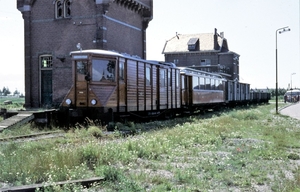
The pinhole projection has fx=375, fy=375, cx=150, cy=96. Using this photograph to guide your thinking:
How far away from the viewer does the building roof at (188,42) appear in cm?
6097

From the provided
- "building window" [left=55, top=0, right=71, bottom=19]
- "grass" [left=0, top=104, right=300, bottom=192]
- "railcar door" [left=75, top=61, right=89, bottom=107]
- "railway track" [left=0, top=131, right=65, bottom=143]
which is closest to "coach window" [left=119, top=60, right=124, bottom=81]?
"railcar door" [left=75, top=61, right=89, bottom=107]

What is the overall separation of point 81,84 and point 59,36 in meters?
13.8

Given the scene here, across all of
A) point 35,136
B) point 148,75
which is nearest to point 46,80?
point 148,75

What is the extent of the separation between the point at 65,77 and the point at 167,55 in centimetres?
3757

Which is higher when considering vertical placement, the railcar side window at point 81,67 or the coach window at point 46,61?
the coach window at point 46,61

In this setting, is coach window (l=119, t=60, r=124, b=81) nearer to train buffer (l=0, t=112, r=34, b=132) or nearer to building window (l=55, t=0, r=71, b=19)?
train buffer (l=0, t=112, r=34, b=132)

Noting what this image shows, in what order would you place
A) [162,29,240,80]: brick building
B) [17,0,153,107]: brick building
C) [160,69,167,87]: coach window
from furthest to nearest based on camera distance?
[162,29,240,80]: brick building < [17,0,153,107]: brick building < [160,69,167,87]: coach window

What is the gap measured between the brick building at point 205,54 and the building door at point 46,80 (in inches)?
1390

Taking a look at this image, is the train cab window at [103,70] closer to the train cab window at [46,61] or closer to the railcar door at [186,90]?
the railcar door at [186,90]

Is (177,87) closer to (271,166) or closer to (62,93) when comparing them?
(62,93)

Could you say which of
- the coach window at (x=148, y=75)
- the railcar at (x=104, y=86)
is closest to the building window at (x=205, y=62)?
the coach window at (x=148, y=75)

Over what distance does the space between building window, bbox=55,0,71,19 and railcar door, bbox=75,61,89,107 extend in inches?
537

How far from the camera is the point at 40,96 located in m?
28.3

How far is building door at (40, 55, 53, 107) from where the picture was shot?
2825 centimetres
